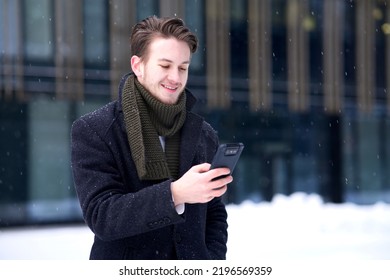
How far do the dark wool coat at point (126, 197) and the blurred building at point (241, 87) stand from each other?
1398 cm

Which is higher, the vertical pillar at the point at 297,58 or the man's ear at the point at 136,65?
the man's ear at the point at 136,65

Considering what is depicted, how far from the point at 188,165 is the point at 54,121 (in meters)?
15.0

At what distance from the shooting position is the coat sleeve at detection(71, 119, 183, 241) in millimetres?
2135

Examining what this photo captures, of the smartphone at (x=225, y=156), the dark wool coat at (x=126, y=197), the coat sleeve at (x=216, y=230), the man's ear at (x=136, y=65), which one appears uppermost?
the man's ear at (x=136, y=65)

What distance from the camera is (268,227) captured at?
52.0ft

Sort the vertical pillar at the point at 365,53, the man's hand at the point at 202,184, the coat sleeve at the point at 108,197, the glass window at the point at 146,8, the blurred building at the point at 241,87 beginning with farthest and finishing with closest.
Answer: the vertical pillar at the point at 365,53 < the glass window at the point at 146,8 < the blurred building at the point at 241,87 < the coat sleeve at the point at 108,197 < the man's hand at the point at 202,184

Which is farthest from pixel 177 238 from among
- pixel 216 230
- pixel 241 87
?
pixel 241 87

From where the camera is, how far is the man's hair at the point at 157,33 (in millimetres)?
2260

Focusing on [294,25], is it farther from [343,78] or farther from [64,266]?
[64,266]

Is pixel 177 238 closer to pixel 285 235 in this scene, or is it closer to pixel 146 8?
pixel 285 235

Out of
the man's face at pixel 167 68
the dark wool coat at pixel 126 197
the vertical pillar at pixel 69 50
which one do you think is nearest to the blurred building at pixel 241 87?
the vertical pillar at pixel 69 50

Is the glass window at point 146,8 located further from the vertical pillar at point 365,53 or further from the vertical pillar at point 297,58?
the vertical pillar at point 365,53

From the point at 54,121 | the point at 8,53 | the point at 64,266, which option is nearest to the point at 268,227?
the point at 54,121

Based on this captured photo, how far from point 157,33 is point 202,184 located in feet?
1.80
